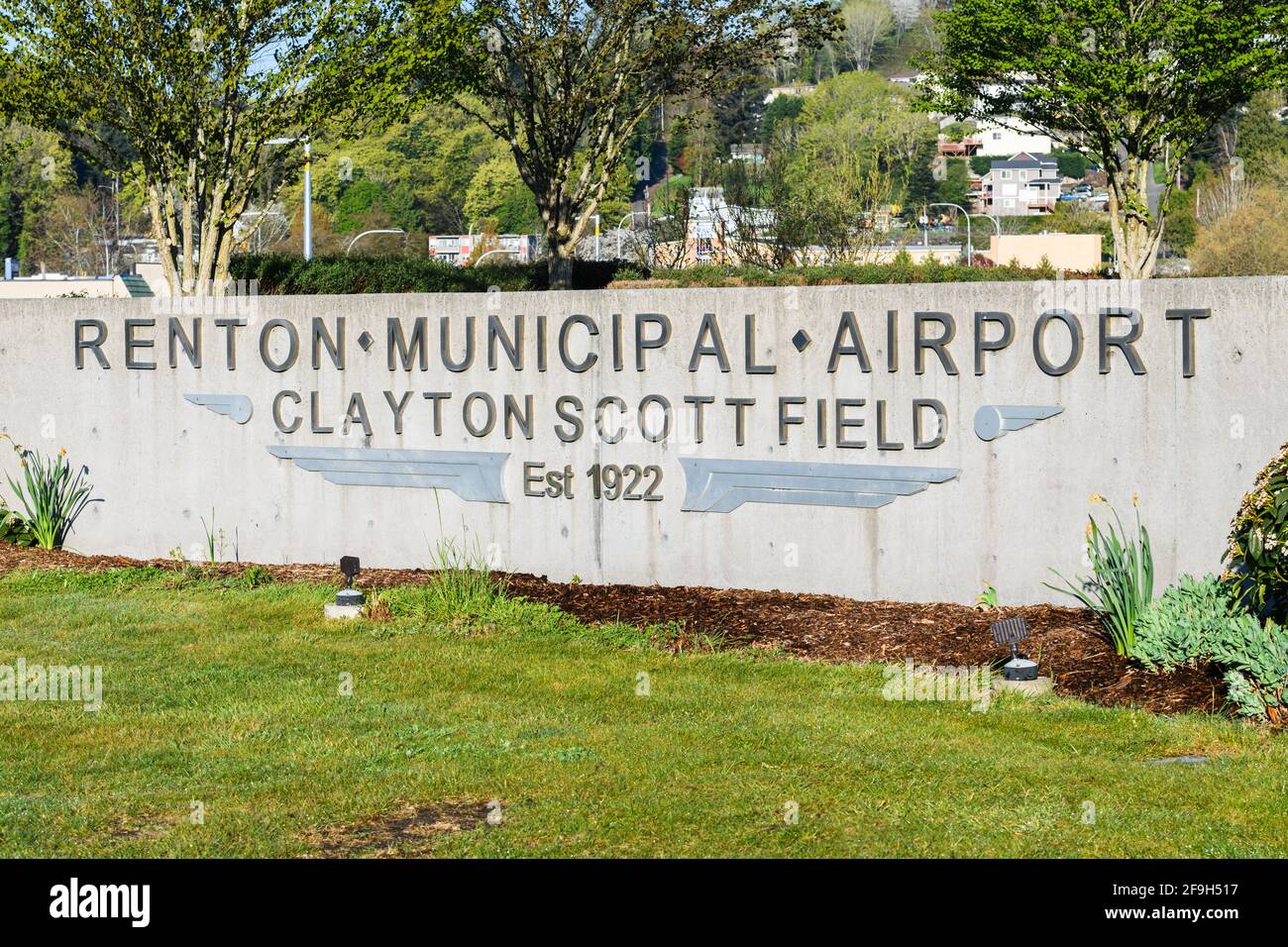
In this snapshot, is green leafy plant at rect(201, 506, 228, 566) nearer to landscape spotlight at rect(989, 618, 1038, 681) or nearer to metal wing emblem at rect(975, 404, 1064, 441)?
metal wing emblem at rect(975, 404, 1064, 441)

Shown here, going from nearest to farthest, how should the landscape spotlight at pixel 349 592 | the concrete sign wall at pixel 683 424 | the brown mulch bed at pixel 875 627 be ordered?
the brown mulch bed at pixel 875 627 < the concrete sign wall at pixel 683 424 < the landscape spotlight at pixel 349 592

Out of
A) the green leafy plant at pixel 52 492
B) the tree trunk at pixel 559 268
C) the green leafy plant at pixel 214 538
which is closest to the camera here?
the green leafy plant at pixel 214 538

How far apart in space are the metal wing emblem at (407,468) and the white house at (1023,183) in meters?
187

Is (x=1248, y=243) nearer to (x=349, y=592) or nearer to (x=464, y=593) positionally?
(x=464, y=593)

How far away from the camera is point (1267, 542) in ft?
23.9

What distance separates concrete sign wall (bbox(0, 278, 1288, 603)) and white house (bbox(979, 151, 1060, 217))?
612 feet

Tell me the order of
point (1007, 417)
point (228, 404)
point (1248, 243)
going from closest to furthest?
1. point (1007, 417)
2. point (228, 404)
3. point (1248, 243)

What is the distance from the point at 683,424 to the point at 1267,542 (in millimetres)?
3840

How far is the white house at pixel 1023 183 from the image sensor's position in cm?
19300

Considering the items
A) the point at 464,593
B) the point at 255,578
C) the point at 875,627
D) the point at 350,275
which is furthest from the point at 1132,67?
the point at 464,593

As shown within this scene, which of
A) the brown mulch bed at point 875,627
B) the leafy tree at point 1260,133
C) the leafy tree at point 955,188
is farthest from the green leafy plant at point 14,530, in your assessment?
the leafy tree at point 955,188

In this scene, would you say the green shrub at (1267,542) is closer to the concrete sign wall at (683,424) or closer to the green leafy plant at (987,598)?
the concrete sign wall at (683,424)

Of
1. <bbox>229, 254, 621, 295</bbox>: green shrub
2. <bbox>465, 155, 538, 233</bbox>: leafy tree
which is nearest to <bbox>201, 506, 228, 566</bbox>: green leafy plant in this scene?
<bbox>229, 254, 621, 295</bbox>: green shrub

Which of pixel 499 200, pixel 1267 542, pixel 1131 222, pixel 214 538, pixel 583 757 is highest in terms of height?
pixel 499 200
